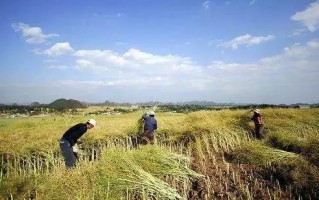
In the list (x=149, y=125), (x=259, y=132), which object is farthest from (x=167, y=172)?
(x=259, y=132)

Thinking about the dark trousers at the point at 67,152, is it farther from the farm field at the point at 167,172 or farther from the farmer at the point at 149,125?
the farmer at the point at 149,125

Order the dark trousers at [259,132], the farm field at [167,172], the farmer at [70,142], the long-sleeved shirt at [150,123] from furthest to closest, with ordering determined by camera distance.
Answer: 1. the dark trousers at [259,132]
2. the long-sleeved shirt at [150,123]
3. the farmer at [70,142]
4. the farm field at [167,172]

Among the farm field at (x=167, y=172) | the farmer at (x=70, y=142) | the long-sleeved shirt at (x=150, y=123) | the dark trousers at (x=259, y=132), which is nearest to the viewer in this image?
the farm field at (x=167, y=172)

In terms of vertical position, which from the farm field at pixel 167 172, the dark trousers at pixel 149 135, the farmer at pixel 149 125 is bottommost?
the farm field at pixel 167 172

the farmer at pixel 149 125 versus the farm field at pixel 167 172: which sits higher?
the farmer at pixel 149 125

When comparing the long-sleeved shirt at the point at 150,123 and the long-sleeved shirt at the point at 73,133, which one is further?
the long-sleeved shirt at the point at 150,123

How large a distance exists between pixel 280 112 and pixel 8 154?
1296 centimetres

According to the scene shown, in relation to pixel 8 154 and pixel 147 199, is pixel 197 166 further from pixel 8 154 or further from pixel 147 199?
pixel 8 154

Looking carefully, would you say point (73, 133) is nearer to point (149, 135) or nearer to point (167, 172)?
point (167, 172)

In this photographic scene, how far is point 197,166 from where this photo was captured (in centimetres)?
905

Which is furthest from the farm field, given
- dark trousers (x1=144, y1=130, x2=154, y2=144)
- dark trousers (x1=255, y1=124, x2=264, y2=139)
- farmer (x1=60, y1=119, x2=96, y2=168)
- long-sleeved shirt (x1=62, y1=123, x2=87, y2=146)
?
dark trousers (x1=255, y1=124, x2=264, y2=139)

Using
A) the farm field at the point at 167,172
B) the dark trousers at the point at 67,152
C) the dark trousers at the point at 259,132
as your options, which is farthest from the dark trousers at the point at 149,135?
the dark trousers at the point at 259,132

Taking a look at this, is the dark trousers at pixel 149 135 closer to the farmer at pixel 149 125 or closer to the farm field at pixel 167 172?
the farmer at pixel 149 125

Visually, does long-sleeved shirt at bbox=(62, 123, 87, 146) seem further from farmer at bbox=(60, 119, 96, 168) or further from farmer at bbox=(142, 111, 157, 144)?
farmer at bbox=(142, 111, 157, 144)
